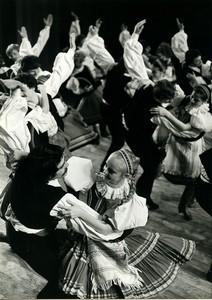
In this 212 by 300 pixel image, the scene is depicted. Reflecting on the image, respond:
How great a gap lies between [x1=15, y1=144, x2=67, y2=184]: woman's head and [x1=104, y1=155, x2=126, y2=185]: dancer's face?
257 millimetres

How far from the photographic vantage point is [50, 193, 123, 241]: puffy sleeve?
8.86ft

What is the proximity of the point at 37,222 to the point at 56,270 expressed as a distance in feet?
1.10

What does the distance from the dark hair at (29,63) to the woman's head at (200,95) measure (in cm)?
104

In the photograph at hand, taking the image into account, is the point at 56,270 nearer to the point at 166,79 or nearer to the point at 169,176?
the point at 169,176

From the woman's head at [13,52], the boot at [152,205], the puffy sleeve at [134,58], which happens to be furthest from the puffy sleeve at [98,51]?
the boot at [152,205]

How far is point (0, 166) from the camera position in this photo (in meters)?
2.82

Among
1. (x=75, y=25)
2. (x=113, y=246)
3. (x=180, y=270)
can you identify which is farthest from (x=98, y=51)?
(x=180, y=270)

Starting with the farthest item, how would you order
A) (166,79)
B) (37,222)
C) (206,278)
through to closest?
1. (166,79)
2. (206,278)
3. (37,222)

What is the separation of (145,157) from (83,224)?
2.40ft

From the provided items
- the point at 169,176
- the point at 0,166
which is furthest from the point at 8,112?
the point at 169,176

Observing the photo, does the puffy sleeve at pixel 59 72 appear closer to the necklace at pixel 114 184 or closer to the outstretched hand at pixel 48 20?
the outstretched hand at pixel 48 20

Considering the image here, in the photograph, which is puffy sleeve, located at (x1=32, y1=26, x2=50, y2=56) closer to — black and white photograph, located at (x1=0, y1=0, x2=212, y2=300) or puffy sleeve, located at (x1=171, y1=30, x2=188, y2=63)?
black and white photograph, located at (x1=0, y1=0, x2=212, y2=300)

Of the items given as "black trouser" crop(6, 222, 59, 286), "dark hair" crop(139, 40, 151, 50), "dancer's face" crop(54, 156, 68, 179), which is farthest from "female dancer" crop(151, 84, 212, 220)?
"black trouser" crop(6, 222, 59, 286)

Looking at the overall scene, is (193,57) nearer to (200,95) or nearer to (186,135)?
(200,95)
